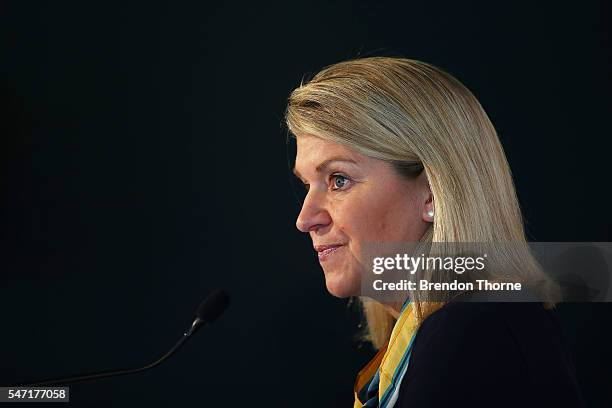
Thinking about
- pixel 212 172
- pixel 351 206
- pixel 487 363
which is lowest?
pixel 487 363

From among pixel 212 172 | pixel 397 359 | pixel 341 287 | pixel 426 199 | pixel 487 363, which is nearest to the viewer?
pixel 487 363

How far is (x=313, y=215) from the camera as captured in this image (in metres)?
1.48

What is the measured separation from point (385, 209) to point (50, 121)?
3.72 feet

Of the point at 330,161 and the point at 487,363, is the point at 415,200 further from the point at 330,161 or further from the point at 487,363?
the point at 487,363

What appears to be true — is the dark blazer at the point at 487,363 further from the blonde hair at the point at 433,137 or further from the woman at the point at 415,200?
the blonde hair at the point at 433,137

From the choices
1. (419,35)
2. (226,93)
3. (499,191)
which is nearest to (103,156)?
(226,93)

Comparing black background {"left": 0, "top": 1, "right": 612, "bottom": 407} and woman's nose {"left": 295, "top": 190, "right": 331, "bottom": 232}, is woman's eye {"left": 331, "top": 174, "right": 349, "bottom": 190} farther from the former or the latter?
black background {"left": 0, "top": 1, "right": 612, "bottom": 407}

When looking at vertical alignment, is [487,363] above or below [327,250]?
below

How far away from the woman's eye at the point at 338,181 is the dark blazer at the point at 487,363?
0.36 meters

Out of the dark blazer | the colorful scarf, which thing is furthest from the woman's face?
the dark blazer

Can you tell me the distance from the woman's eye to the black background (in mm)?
669

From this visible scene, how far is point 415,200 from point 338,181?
0.53ft

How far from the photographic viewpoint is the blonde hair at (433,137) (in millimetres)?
1327

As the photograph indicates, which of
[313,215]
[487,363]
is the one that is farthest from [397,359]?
[313,215]
